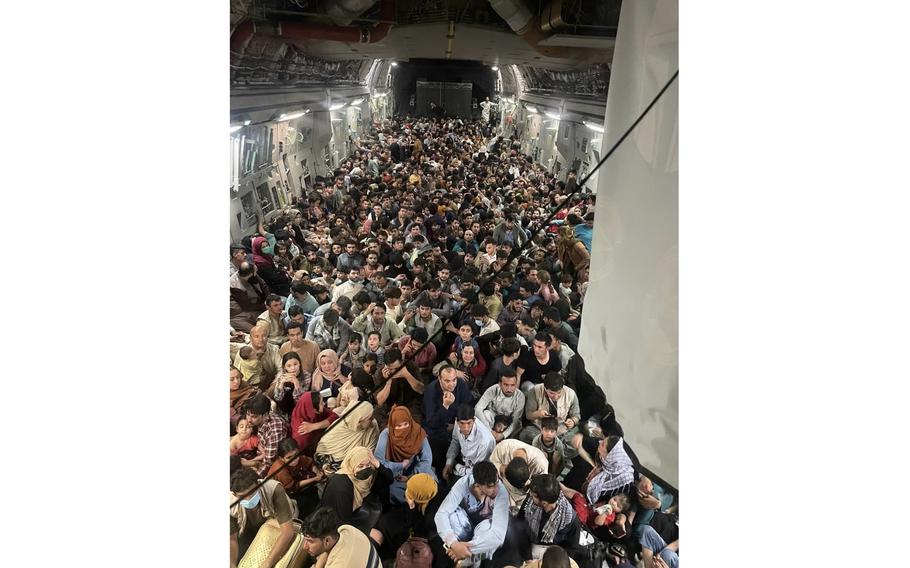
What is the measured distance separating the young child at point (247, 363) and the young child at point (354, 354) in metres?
0.31

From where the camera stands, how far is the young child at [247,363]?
7.07 ft

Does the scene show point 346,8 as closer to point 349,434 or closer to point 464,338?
point 464,338

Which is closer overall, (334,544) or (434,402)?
(334,544)

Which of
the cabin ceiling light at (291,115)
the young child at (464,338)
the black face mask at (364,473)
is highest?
the cabin ceiling light at (291,115)

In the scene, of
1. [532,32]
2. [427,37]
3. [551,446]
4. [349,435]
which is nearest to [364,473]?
[349,435]

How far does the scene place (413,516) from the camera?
2100mm

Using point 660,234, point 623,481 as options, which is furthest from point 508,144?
point 623,481

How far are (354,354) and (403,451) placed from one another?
0.40m

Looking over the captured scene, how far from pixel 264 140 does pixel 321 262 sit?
0.49 meters

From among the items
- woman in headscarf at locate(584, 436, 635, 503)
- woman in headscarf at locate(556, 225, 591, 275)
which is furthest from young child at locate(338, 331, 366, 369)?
woman in headscarf at locate(584, 436, 635, 503)

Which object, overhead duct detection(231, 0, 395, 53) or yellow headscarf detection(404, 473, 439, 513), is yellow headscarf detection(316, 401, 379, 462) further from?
overhead duct detection(231, 0, 395, 53)

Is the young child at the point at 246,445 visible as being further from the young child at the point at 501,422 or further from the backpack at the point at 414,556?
the young child at the point at 501,422

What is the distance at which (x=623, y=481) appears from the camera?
2.10m

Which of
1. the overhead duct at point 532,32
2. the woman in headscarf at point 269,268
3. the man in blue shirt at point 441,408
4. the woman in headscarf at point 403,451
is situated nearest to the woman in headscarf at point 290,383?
the woman in headscarf at point 269,268
